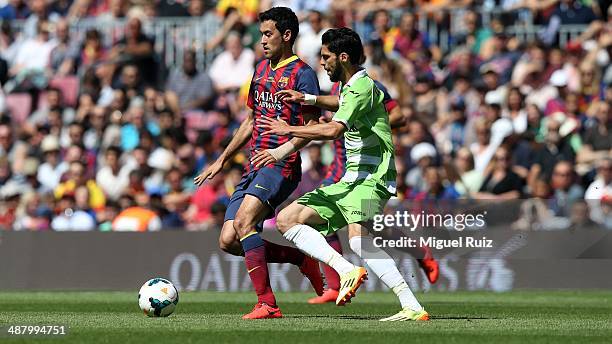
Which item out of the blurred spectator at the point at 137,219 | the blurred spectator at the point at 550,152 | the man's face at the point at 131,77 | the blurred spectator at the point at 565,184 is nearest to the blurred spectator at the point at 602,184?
the blurred spectator at the point at 565,184

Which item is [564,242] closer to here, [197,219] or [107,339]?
[197,219]

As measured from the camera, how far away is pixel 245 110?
21.4 metres

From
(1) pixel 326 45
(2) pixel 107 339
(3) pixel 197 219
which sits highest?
(1) pixel 326 45

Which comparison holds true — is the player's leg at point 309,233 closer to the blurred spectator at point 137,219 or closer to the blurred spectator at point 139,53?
the blurred spectator at point 137,219

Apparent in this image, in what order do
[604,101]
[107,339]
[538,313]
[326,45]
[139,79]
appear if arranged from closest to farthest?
[107,339] → [326,45] → [538,313] → [604,101] → [139,79]

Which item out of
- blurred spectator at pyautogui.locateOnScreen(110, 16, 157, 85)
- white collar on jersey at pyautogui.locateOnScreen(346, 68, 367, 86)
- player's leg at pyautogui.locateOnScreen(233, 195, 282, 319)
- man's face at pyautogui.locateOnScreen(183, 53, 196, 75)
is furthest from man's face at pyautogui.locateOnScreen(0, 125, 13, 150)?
white collar on jersey at pyautogui.locateOnScreen(346, 68, 367, 86)

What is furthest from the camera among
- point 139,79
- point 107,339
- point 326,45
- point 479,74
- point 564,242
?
point 139,79

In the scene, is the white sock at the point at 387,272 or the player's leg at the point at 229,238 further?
the player's leg at the point at 229,238

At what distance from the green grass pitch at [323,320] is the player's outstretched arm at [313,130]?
147 cm

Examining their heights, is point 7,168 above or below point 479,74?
below

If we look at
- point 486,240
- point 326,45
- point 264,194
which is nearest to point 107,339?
point 264,194

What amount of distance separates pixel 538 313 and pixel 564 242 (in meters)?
4.34

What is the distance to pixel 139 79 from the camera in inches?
905

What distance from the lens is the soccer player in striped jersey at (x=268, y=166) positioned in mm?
11375
